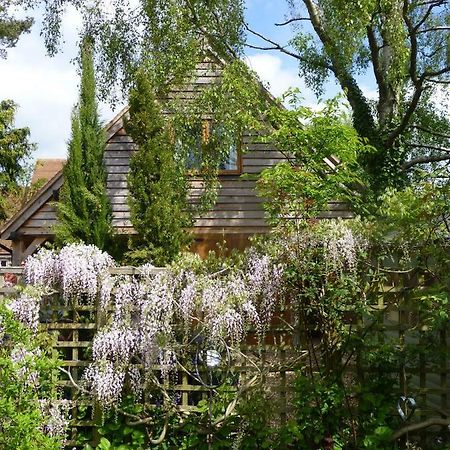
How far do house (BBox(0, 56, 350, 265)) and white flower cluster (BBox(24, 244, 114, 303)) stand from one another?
21.6 feet

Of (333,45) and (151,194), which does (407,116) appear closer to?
(333,45)

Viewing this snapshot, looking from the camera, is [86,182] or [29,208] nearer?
[86,182]

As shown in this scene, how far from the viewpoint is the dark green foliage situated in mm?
8781

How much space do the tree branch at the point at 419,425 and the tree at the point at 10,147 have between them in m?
18.1

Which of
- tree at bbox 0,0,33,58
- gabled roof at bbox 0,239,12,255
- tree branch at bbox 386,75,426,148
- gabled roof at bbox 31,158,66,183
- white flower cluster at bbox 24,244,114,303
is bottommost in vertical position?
white flower cluster at bbox 24,244,114,303

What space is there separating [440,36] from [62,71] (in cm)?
977

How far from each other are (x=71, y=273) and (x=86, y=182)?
4.92 metres

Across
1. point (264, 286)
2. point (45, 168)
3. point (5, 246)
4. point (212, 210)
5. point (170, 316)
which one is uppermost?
point (45, 168)

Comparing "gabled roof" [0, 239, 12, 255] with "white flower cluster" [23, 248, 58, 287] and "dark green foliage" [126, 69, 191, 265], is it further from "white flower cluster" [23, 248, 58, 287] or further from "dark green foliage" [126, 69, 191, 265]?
"white flower cluster" [23, 248, 58, 287]

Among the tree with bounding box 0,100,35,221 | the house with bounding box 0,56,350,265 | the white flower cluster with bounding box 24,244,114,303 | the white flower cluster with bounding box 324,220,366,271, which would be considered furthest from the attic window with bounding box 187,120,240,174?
the tree with bounding box 0,100,35,221

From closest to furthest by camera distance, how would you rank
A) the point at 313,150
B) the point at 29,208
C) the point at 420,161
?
the point at 313,150
the point at 29,208
the point at 420,161

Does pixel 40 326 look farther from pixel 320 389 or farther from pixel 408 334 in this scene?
pixel 408 334

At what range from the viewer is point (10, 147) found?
71.0 feet

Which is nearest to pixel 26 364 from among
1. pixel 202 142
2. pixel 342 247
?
pixel 342 247
